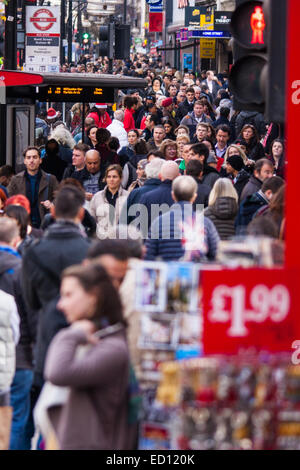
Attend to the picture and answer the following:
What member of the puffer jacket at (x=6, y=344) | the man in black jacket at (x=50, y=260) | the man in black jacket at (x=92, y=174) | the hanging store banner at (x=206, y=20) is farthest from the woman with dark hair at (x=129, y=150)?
the hanging store banner at (x=206, y=20)

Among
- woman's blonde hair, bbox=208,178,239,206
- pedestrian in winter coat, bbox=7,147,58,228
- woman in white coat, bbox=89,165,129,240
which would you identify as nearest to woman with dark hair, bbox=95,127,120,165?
pedestrian in winter coat, bbox=7,147,58,228

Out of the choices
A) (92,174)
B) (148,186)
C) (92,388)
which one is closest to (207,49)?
(92,174)

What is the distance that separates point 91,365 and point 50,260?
2045mm

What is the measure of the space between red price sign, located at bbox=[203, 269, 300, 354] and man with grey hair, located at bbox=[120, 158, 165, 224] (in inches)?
265

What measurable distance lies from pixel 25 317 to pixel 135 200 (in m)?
4.12

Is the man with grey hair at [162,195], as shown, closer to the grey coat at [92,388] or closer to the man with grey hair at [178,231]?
the man with grey hair at [178,231]

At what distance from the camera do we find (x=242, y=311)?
4.80 m

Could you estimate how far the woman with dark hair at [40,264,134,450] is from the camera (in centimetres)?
491

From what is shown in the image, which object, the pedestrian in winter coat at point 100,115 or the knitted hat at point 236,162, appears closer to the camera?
the knitted hat at point 236,162

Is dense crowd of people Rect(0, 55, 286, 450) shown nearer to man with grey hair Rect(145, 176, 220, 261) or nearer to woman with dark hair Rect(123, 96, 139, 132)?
man with grey hair Rect(145, 176, 220, 261)

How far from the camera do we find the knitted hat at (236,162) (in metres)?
13.5

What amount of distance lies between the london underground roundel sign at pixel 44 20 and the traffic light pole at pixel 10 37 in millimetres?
6346

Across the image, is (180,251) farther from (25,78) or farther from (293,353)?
(25,78)

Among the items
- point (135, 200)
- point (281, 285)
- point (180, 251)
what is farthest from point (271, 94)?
point (135, 200)
